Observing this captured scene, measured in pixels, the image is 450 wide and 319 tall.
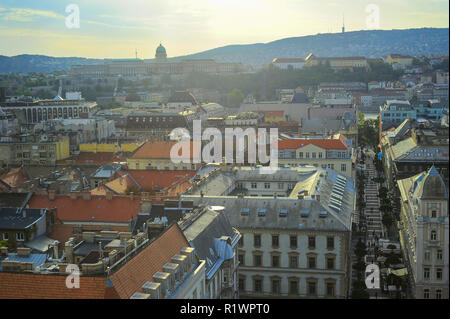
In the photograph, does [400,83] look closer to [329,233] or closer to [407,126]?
[407,126]

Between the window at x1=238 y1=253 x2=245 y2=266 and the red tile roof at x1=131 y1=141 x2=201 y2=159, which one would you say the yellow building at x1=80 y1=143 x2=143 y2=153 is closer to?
the red tile roof at x1=131 y1=141 x2=201 y2=159

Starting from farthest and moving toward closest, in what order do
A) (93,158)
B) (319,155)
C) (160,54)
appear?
(160,54) < (93,158) < (319,155)

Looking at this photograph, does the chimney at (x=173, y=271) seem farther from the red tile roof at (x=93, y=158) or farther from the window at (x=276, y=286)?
the red tile roof at (x=93, y=158)

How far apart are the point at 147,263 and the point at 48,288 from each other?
2.17 meters

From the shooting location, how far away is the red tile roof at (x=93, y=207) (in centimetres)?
2504

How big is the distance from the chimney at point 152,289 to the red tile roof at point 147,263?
138 millimetres

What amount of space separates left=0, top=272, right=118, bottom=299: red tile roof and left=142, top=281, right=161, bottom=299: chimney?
2.47 feet

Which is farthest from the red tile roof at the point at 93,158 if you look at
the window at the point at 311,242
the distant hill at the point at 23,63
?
the window at the point at 311,242

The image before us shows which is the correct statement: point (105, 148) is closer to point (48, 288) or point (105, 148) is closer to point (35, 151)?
point (35, 151)

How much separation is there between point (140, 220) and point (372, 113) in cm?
7243

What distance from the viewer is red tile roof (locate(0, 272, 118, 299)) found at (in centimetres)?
1134

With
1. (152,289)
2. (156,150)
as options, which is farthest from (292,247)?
(156,150)

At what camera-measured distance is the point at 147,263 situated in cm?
1300

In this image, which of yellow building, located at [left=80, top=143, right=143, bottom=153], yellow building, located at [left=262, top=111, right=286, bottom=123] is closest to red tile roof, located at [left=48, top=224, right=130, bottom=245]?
yellow building, located at [left=80, top=143, right=143, bottom=153]
